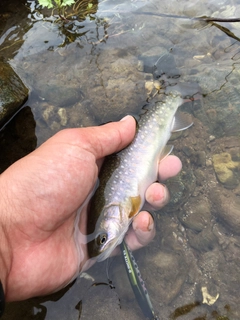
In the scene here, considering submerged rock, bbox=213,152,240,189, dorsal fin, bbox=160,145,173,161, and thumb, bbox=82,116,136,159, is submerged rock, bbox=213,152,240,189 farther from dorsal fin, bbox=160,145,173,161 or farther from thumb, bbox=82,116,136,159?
thumb, bbox=82,116,136,159

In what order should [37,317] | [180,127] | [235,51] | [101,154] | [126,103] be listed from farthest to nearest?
[235,51] → [126,103] → [180,127] → [101,154] → [37,317]

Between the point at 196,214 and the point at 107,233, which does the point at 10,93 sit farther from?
the point at 196,214

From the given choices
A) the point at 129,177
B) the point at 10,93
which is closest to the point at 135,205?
the point at 129,177

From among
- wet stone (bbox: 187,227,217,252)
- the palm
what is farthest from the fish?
wet stone (bbox: 187,227,217,252)

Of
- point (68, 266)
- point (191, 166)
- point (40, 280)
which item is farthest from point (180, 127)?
point (40, 280)

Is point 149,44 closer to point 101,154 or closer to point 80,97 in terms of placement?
point 80,97
